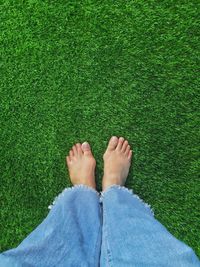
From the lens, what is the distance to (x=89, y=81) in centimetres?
177

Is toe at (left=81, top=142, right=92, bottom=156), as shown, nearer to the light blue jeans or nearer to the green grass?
the green grass

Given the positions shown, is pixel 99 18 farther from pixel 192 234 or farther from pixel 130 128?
pixel 192 234

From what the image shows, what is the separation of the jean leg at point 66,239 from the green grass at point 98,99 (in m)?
0.21

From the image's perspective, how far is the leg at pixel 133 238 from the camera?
4.10ft

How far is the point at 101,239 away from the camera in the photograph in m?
1.45

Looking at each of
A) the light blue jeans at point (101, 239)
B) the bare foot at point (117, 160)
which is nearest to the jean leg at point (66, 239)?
the light blue jeans at point (101, 239)

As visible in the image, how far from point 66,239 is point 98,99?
661 millimetres

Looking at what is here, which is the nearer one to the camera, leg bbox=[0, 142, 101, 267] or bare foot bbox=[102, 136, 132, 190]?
leg bbox=[0, 142, 101, 267]

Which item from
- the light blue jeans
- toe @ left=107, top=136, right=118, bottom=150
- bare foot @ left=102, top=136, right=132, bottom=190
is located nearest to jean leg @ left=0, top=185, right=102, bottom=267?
the light blue jeans

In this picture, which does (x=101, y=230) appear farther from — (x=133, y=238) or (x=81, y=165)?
(x=81, y=165)

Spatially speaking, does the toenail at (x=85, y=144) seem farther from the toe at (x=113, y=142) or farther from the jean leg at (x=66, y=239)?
the jean leg at (x=66, y=239)

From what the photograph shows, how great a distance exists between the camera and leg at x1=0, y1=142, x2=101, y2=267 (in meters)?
1.28

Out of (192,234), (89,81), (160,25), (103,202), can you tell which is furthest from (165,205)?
(160,25)

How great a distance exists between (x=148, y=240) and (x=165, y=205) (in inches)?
17.2
